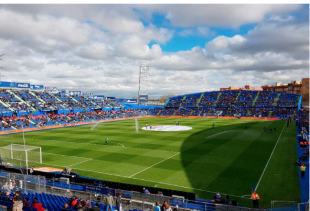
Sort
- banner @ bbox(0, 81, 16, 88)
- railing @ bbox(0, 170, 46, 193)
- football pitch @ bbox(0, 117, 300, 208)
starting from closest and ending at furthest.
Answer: railing @ bbox(0, 170, 46, 193) < football pitch @ bbox(0, 117, 300, 208) < banner @ bbox(0, 81, 16, 88)

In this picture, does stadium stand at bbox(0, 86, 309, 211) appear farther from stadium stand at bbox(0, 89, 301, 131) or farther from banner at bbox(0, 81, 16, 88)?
banner at bbox(0, 81, 16, 88)

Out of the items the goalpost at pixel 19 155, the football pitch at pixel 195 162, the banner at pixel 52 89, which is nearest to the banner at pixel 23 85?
the banner at pixel 52 89

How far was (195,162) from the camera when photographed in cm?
2469

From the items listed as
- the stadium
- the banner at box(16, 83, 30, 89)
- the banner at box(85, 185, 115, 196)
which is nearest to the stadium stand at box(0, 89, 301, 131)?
the banner at box(16, 83, 30, 89)

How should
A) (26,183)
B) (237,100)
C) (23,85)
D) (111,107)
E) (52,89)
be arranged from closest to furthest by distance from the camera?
(26,183) < (23,85) < (52,89) < (111,107) < (237,100)

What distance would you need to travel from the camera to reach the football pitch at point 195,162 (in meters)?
18.2

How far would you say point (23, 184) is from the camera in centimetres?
1575

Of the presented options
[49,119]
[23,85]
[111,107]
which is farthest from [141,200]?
[111,107]

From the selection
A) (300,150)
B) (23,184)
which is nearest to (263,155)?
(300,150)

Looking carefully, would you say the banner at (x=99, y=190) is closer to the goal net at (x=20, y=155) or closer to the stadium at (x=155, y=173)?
the stadium at (x=155, y=173)

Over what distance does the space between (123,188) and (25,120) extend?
170ft

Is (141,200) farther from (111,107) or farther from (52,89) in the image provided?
(52,89)

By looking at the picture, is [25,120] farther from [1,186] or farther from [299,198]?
[299,198]

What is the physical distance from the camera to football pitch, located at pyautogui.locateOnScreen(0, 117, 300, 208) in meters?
18.2
